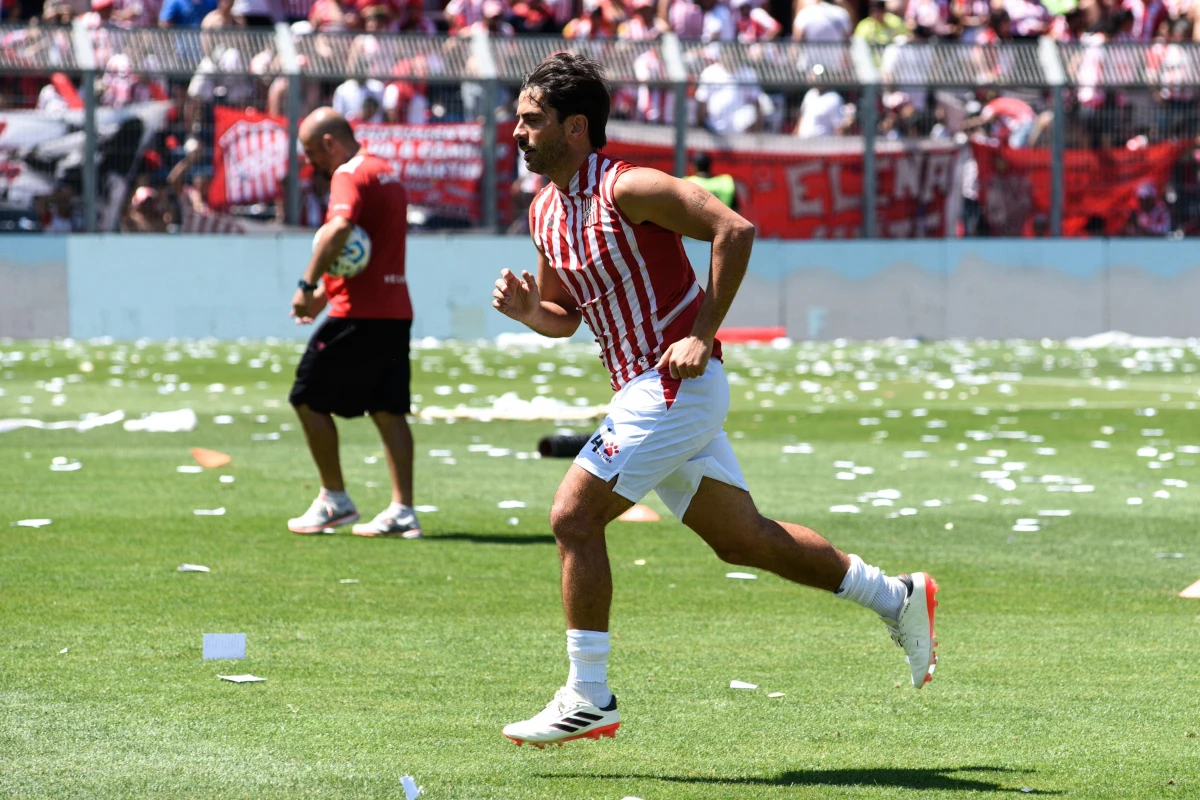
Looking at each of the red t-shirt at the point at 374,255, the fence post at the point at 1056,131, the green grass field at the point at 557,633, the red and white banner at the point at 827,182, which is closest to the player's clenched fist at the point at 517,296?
the green grass field at the point at 557,633

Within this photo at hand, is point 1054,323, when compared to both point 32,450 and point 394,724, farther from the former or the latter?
point 394,724

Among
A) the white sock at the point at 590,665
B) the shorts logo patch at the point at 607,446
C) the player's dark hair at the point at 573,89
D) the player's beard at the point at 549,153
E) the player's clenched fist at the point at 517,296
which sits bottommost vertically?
the white sock at the point at 590,665

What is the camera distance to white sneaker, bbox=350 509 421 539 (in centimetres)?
901

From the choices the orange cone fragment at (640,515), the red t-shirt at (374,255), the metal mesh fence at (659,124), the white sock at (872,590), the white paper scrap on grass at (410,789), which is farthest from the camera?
the metal mesh fence at (659,124)

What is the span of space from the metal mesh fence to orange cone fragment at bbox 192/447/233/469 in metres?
12.1

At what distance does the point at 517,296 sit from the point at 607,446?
65cm

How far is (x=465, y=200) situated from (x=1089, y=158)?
869 cm

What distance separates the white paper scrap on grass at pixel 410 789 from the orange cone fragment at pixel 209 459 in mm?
7323

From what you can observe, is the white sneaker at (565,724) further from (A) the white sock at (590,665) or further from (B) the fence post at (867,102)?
(B) the fence post at (867,102)

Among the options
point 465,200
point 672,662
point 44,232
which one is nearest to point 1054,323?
point 465,200

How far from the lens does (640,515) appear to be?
9.85 metres

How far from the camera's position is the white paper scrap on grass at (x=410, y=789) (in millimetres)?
4480

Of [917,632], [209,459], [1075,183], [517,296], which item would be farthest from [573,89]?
[1075,183]

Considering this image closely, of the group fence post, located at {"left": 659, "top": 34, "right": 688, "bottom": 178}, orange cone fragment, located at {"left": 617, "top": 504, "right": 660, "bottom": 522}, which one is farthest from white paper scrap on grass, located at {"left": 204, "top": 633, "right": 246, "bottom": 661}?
fence post, located at {"left": 659, "top": 34, "right": 688, "bottom": 178}
